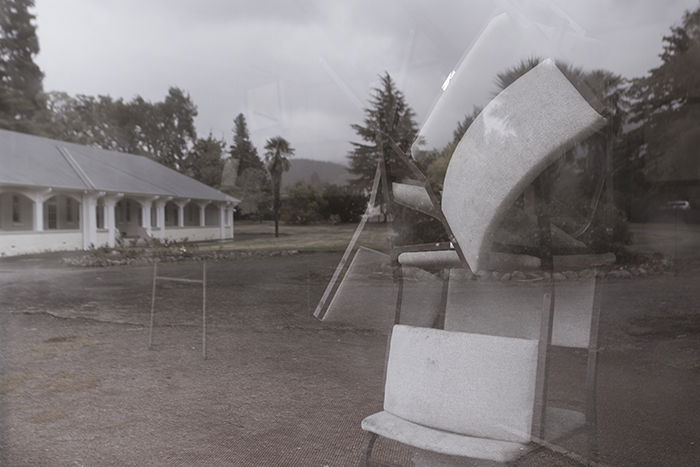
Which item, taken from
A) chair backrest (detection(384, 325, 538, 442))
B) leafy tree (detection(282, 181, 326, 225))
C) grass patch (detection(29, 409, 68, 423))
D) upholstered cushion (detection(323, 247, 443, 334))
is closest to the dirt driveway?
grass patch (detection(29, 409, 68, 423))

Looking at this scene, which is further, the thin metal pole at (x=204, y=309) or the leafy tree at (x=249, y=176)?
the thin metal pole at (x=204, y=309)

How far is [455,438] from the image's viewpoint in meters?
1.57

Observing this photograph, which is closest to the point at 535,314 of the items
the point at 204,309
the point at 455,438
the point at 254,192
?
the point at 455,438

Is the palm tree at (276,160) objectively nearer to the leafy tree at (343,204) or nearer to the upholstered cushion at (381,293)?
the leafy tree at (343,204)

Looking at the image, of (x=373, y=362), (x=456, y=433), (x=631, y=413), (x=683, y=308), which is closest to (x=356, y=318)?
(x=373, y=362)

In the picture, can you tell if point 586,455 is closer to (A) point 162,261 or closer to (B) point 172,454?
(B) point 172,454

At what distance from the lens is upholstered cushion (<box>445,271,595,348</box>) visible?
1808 millimetres

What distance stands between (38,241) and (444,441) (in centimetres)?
175

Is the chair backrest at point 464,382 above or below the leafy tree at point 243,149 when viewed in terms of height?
below

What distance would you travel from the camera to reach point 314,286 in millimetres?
2488

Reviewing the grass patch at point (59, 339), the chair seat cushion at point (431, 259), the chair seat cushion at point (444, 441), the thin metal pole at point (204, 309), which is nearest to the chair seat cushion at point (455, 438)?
the chair seat cushion at point (444, 441)

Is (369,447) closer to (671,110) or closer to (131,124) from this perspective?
(131,124)

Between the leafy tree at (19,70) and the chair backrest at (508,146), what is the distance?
1855 mm

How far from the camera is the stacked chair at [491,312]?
4.58 ft
